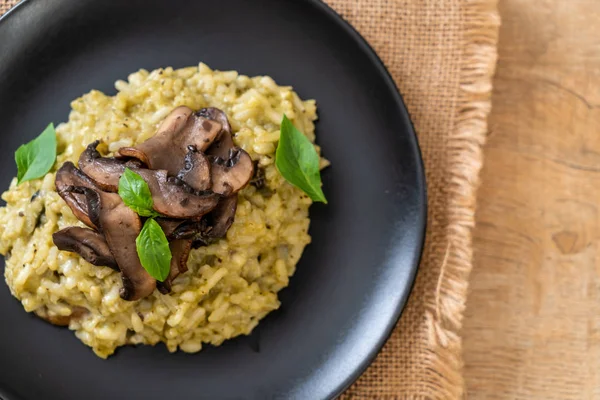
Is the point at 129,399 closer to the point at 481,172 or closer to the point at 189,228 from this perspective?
the point at 189,228

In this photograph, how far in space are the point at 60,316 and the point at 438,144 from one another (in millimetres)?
2254

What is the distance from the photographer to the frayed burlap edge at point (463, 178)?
3670 mm

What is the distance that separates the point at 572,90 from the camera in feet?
13.3

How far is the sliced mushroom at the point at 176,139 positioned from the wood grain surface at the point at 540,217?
1787 mm

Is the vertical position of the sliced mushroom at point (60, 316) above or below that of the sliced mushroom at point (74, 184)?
below

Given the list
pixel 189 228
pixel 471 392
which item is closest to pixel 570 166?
pixel 471 392

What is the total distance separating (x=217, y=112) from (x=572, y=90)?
2230mm

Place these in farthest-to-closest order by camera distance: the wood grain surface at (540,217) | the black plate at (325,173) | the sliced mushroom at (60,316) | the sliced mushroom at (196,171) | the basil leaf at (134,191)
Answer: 1. the wood grain surface at (540,217)
2. the black plate at (325,173)
3. the sliced mushroom at (60,316)
4. the sliced mushroom at (196,171)
5. the basil leaf at (134,191)

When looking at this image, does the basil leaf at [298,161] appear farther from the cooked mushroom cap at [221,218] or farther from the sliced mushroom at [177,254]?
the sliced mushroom at [177,254]

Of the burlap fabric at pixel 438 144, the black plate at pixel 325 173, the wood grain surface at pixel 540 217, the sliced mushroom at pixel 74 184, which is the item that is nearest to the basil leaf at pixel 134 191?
the sliced mushroom at pixel 74 184

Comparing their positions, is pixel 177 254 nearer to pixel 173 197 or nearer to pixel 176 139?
pixel 173 197

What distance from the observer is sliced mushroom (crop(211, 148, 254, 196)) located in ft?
10.1

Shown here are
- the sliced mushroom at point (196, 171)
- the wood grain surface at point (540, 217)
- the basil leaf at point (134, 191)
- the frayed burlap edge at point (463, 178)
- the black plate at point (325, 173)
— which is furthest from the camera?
the wood grain surface at point (540, 217)

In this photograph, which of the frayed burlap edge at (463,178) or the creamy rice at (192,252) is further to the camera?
the frayed burlap edge at (463,178)
